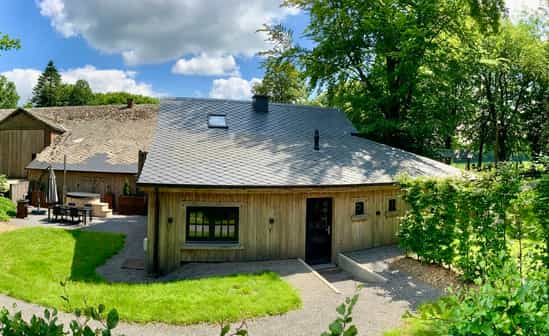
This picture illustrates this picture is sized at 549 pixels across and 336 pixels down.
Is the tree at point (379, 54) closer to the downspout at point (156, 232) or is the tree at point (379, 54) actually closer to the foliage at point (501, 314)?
the downspout at point (156, 232)

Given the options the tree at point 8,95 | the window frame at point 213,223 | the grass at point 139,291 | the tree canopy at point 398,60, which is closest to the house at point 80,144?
the grass at point 139,291

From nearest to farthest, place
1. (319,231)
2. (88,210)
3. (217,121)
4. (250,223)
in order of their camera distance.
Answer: (250,223), (319,231), (217,121), (88,210)

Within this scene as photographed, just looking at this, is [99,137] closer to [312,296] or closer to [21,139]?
[21,139]

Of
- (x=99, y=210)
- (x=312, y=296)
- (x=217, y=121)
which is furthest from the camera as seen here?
(x=99, y=210)

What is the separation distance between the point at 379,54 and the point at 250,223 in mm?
14704

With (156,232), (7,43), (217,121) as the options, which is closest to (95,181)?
(217,121)

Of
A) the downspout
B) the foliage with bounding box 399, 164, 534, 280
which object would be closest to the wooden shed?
the downspout

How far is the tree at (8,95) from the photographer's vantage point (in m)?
60.8

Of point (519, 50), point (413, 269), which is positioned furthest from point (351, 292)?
point (519, 50)

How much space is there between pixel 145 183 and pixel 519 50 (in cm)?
3186

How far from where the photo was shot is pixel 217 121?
15.1 metres

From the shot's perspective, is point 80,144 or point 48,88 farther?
point 48,88

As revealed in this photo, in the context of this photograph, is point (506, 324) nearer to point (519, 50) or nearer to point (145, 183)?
point (145, 183)

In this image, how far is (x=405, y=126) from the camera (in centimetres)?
2017
